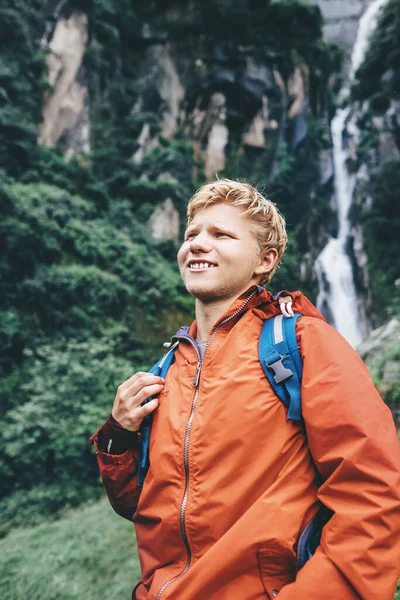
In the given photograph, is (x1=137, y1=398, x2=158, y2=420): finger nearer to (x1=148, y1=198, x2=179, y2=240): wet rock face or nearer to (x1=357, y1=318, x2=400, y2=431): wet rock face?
(x1=357, y1=318, x2=400, y2=431): wet rock face

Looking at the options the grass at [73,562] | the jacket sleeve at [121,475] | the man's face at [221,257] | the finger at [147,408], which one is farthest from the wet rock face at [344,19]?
the jacket sleeve at [121,475]

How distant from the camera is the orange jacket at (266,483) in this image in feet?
2.80

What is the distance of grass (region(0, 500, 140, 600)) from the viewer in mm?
3113

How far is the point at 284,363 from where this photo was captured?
3.66ft

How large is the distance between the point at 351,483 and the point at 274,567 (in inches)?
12.5

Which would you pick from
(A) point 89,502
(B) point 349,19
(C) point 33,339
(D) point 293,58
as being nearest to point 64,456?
(A) point 89,502

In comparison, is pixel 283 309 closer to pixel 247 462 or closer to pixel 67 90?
pixel 247 462

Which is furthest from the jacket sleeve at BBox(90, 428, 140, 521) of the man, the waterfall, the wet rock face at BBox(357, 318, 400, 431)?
the waterfall

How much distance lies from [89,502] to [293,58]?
18.8 meters

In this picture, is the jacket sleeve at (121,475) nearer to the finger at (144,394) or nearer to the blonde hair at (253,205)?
the finger at (144,394)

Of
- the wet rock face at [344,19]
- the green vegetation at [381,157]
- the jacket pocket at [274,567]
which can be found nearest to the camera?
the jacket pocket at [274,567]

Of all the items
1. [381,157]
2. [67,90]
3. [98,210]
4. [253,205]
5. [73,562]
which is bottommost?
[73,562]

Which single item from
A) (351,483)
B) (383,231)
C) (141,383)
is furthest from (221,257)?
(383,231)

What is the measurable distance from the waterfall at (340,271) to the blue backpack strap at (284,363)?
43.4ft
